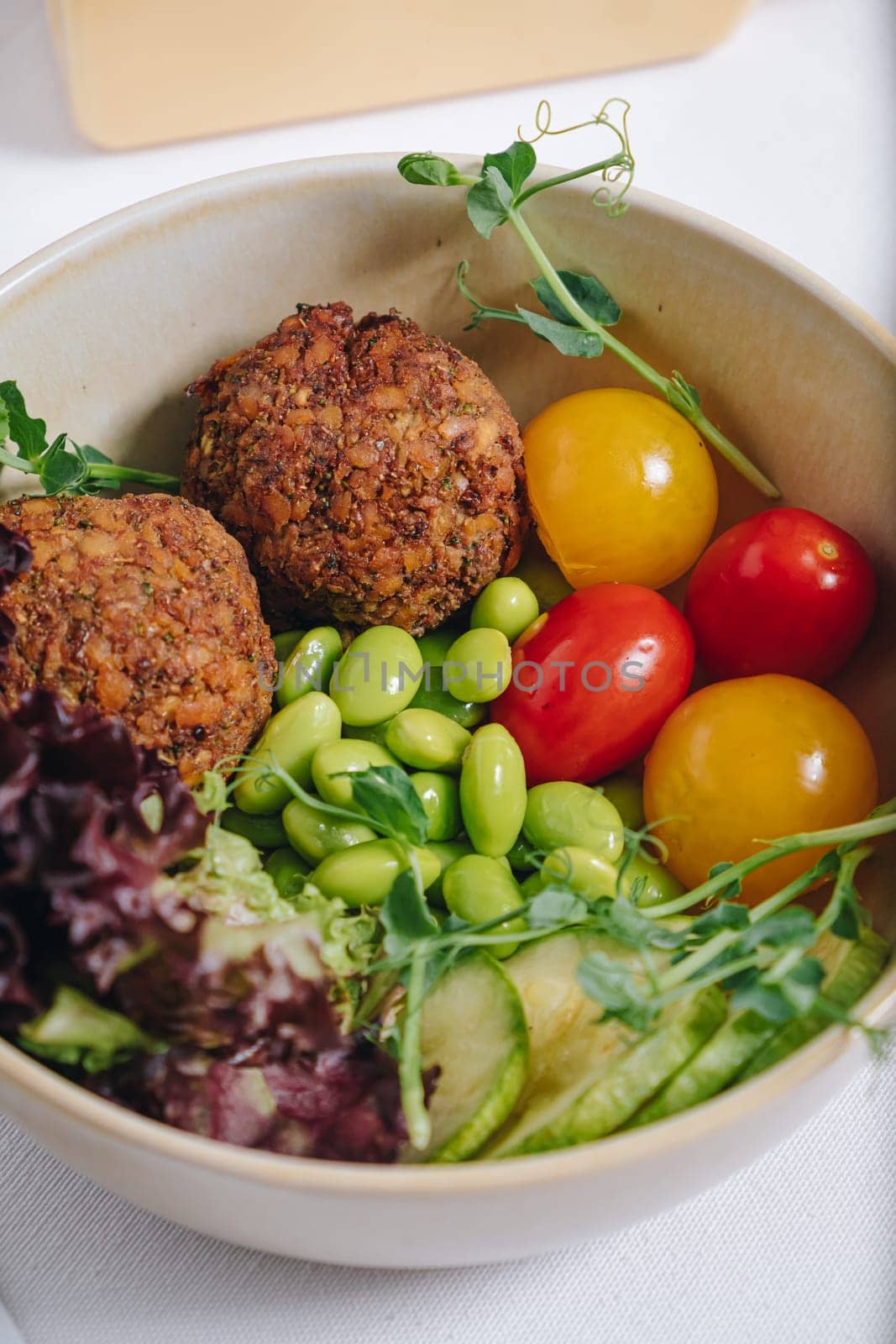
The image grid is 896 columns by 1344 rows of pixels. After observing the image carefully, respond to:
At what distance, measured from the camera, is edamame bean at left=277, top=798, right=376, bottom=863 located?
5.60 ft

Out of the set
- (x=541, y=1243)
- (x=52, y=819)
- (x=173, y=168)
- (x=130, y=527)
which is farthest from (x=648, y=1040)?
(x=173, y=168)

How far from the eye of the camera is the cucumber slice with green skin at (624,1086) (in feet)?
4.32

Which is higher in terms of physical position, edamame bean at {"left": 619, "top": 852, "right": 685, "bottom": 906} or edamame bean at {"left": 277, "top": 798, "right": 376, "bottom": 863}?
edamame bean at {"left": 277, "top": 798, "right": 376, "bottom": 863}

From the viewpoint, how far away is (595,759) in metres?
1.92

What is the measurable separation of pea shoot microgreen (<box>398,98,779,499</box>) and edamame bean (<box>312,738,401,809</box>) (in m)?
0.76

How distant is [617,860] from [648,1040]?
0.44m

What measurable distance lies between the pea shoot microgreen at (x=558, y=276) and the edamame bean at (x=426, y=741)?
0.67 m

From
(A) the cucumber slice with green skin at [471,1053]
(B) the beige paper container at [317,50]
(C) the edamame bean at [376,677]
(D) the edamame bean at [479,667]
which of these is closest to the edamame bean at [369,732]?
(C) the edamame bean at [376,677]

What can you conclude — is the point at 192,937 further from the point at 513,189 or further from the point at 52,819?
the point at 513,189

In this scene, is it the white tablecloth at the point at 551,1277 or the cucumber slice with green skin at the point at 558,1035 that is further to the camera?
the white tablecloth at the point at 551,1277

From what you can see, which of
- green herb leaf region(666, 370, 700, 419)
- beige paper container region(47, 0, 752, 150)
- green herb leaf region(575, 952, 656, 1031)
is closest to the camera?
green herb leaf region(575, 952, 656, 1031)

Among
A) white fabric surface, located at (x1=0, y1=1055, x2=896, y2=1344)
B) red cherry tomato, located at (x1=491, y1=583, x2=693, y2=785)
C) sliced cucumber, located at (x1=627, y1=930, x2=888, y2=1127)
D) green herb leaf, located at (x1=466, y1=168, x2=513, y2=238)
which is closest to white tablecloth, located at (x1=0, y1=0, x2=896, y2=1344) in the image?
white fabric surface, located at (x1=0, y1=1055, x2=896, y2=1344)

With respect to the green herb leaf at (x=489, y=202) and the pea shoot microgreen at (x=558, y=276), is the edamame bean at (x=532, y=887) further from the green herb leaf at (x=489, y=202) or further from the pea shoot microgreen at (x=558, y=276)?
the green herb leaf at (x=489, y=202)

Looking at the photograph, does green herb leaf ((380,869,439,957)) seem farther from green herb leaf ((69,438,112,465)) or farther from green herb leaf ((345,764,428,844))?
green herb leaf ((69,438,112,465))
